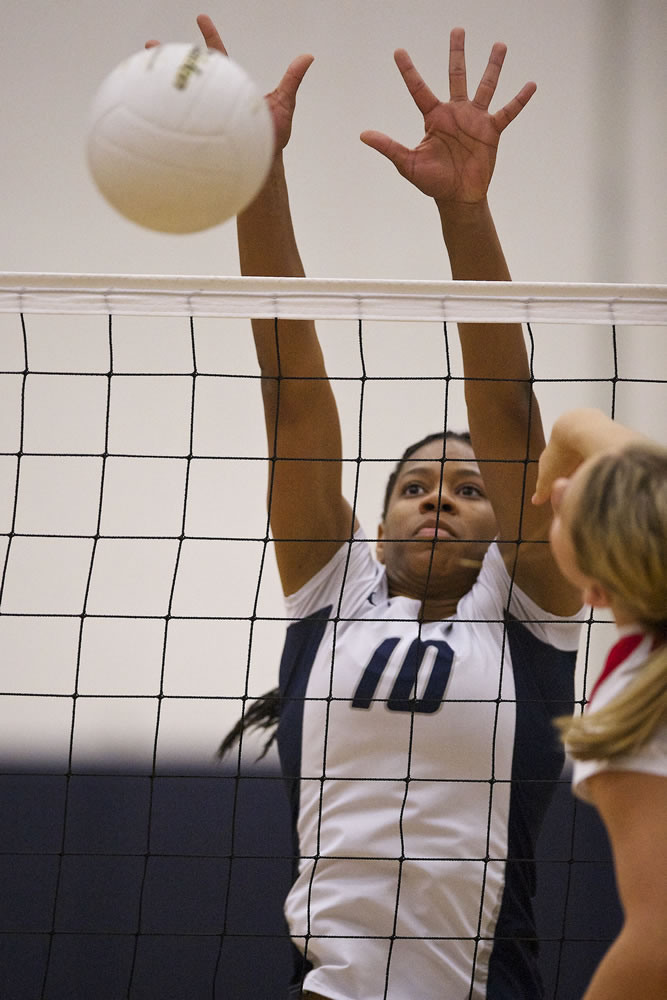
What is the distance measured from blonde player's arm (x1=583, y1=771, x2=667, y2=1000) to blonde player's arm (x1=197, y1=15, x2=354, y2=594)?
84 centimetres

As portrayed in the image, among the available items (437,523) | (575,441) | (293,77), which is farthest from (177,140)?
(437,523)

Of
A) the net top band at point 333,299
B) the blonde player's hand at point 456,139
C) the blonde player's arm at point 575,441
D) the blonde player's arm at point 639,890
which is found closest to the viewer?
the blonde player's arm at point 639,890

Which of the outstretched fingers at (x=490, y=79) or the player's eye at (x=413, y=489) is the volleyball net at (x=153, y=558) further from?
the outstretched fingers at (x=490, y=79)

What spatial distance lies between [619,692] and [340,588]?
78cm

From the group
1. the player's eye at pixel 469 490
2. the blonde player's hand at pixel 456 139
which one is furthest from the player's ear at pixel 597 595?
the blonde player's hand at pixel 456 139

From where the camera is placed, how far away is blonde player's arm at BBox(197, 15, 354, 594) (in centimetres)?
169

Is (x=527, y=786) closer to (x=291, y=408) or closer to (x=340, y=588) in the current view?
(x=340, y=588)

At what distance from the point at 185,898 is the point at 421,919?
1.30 metres

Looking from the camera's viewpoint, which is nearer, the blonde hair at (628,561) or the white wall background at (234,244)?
the blonde hair at (628,561)

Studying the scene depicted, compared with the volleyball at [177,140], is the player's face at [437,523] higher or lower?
lower

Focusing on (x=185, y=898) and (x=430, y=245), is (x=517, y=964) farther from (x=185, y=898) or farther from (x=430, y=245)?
(x=430, y=245)

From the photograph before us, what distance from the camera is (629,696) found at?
3.02 feet

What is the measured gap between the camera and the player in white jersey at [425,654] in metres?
1.45

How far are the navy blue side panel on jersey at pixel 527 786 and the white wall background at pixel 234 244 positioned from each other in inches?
54.9
